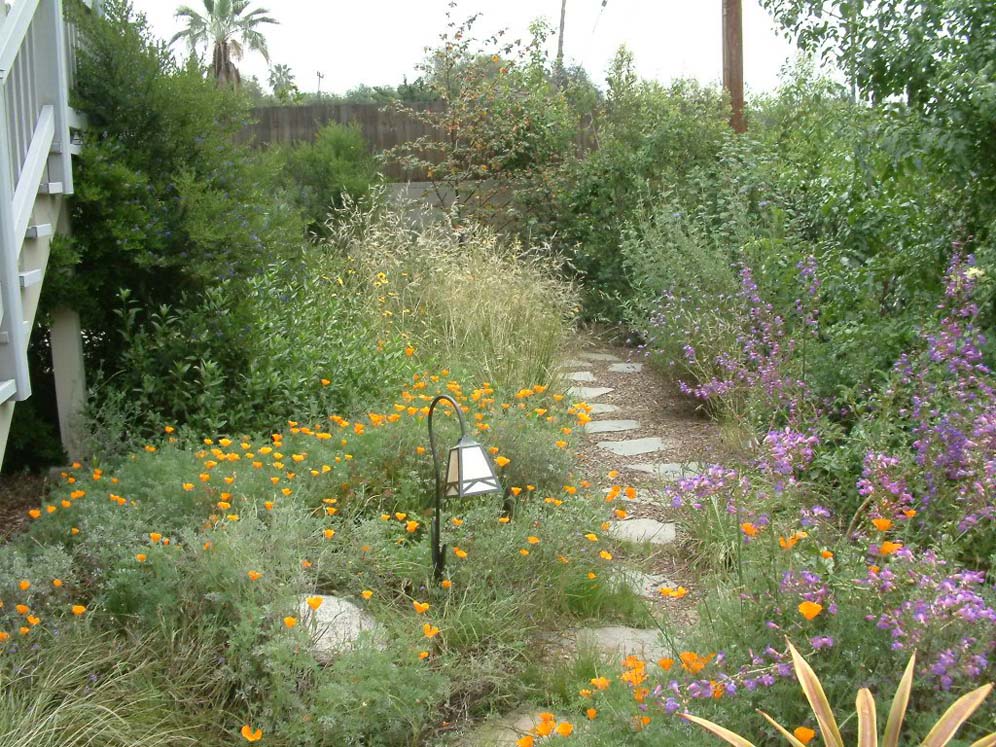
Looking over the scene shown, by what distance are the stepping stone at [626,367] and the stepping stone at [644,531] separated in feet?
10.5

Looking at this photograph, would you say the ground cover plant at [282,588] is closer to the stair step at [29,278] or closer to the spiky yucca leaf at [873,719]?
the stair step at [29,278]

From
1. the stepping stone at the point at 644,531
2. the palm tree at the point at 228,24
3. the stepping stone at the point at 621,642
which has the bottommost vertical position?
the stepping stone at the point at 621,642

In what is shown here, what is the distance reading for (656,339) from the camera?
6633mm

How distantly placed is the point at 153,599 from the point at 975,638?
222 cm

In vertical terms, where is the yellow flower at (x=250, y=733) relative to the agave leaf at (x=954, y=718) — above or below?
below

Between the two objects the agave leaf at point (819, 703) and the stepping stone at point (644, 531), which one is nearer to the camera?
the agave leaf at point (819, 703)

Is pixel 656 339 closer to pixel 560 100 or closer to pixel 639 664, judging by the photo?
pixel 639 664

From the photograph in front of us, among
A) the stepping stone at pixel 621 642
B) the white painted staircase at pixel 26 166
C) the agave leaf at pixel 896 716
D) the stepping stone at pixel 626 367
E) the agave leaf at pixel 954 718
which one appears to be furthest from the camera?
the stepping stone at pixel 626 367

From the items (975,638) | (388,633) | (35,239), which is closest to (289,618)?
(388,633)

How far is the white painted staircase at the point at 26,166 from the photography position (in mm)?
3260

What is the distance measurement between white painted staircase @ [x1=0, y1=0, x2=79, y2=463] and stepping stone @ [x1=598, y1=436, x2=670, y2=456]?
2.98 meters

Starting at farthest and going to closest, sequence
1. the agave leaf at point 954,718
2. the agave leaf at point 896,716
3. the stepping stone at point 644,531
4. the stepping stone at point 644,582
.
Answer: the stepping stone at point 644,531, the stepping stone at point 644,582, the agave leaf at point 896,716, the agave leaf at point 954,718

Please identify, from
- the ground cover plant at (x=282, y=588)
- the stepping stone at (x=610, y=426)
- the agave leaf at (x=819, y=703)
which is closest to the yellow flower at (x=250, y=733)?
the ground cover plant at (x=282, y=588)

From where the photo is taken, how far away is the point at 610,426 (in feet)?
19.9
